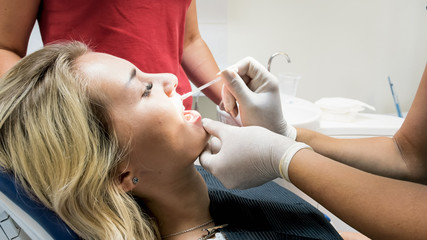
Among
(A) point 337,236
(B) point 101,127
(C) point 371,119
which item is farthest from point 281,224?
(C) point 371,119

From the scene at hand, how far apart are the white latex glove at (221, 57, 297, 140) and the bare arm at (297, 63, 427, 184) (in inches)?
7.6

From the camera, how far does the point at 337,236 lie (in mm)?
1217

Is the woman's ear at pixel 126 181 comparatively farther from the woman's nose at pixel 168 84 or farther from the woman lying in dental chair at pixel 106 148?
the woman's nose at pixel 168 84

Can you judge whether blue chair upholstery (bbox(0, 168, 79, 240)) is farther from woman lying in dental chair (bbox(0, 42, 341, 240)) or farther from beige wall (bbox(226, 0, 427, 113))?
beige wall (bbox(226, 0, 427, 113))

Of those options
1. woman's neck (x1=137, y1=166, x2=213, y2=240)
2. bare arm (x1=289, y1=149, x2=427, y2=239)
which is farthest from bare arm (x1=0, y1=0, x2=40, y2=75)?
bare arm (x1=289, y1=149, x2=427, y2=239)

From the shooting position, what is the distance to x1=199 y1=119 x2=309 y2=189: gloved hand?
0.91 meters

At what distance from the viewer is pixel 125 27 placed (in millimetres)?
1271

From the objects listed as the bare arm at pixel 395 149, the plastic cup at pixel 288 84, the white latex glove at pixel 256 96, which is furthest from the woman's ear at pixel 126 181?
the plastic cup at pixel 288 84

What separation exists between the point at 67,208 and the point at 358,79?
2441mm

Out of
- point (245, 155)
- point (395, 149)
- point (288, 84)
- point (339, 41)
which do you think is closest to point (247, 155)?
point (245, 155)

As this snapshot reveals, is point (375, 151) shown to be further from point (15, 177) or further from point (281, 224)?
point (15, 177)

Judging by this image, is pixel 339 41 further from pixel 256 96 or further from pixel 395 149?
pixel 256 96

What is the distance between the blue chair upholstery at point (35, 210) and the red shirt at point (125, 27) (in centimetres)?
58

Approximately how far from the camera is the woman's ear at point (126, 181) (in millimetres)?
1004
